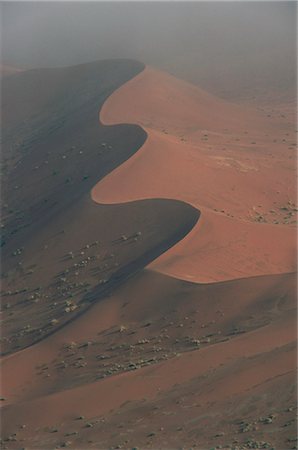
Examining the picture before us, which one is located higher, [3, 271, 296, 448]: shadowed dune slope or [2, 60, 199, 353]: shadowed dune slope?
[3, 271, 296, 448]: shadowed dune slope

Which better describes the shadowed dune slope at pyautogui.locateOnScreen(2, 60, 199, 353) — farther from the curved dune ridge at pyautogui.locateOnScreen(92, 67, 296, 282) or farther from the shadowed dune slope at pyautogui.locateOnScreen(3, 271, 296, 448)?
the shadowed dune slope at pyautogui.locateOnScreen(3, 271, 296, 448)

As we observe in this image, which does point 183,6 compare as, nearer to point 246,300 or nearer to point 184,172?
point 184,172

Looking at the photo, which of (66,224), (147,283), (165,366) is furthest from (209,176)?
(165,366)

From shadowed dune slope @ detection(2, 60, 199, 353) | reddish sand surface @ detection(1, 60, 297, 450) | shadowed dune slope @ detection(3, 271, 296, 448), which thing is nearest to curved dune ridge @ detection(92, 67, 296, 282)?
reddish sand surface @ detection(1, 60, 297, 450)

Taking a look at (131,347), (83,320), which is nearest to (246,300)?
(131,347)

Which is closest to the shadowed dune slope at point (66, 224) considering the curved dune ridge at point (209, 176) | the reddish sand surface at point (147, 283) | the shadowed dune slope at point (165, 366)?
the reddish sand surface at point (147, 283)

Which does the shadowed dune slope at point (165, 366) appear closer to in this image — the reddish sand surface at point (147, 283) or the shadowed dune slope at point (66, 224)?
the reddish sand surface at point (147, 283)

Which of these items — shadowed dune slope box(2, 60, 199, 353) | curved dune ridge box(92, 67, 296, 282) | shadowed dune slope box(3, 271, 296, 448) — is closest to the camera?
→ shadowed dune slope box(3, 271, 296, 448)

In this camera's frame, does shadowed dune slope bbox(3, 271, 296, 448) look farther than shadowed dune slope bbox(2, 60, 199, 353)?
No
